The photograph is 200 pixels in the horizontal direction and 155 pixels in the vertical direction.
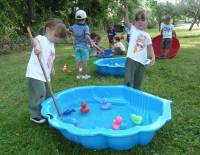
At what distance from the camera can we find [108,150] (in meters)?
3.41

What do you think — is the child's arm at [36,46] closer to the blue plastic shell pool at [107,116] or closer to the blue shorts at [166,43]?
the blue plastic shell pool at [107,116]

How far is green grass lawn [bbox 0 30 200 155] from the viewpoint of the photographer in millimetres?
3512

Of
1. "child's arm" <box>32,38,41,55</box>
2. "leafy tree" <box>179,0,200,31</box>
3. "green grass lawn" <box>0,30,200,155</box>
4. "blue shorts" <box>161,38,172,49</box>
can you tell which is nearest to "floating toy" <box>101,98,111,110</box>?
"green grass lawn" <box>0,30,200,155</box>

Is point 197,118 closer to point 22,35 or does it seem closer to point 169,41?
point 169,41

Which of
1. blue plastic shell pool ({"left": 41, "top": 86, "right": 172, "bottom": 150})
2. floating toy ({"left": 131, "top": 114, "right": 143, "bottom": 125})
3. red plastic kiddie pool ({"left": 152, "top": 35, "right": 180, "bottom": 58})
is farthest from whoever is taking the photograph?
red plastic kiddie pool ({"left": 152, "top": 35, "right": 180, "bottom": 58})

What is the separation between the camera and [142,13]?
456cm

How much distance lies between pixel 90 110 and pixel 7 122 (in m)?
1.14

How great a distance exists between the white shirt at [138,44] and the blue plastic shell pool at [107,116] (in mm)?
475

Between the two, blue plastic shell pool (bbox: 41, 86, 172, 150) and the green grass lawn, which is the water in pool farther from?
the green grass lawn

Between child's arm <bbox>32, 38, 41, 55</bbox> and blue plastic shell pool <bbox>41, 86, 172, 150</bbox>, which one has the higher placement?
child's arm <bbox>32, 38, 41, 55</bbox>

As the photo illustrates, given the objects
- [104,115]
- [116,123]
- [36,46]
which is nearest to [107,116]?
[104,115]

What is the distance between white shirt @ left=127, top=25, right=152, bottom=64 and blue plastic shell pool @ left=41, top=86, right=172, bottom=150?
48 centimetres

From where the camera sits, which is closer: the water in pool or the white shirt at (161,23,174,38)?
the water in pool

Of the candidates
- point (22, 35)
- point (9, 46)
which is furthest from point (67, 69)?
point (22, 35)
